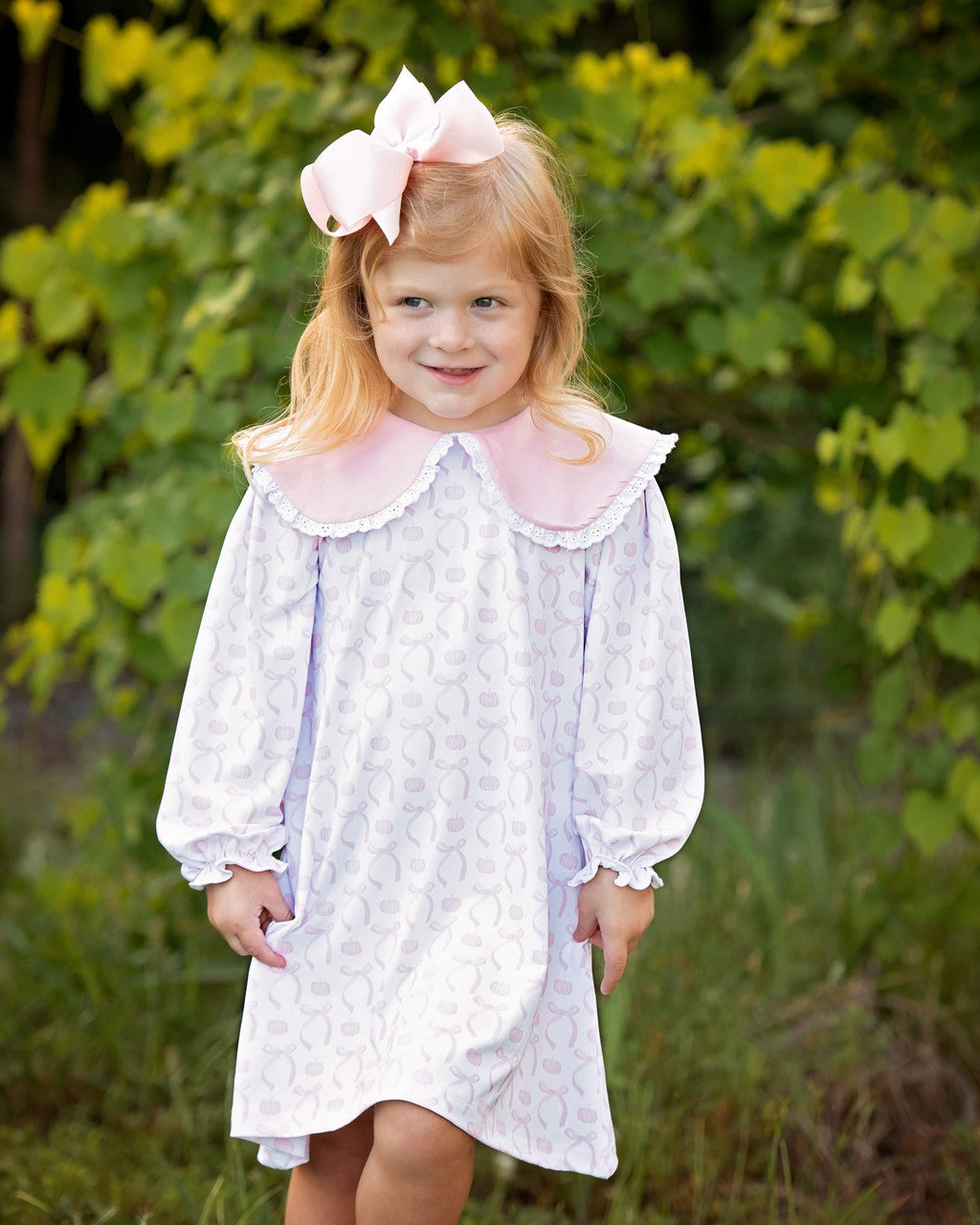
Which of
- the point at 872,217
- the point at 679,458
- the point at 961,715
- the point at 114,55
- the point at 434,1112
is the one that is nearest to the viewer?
the point at 434,1112

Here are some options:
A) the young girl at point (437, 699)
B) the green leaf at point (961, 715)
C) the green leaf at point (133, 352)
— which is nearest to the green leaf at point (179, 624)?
the green leaf at point (133, 352)

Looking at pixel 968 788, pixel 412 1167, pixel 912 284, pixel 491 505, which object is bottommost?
pixel 412 1167

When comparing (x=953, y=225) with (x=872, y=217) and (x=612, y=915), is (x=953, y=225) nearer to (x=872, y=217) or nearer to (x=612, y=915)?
(x=872, y=217)

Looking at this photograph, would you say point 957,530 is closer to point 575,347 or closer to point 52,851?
point 575,347

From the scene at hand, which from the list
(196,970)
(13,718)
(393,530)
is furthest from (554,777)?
(13,718)

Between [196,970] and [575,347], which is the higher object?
[575,347]

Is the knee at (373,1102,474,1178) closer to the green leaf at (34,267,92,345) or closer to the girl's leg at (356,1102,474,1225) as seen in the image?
the girl's leg at (356,1102,474,1225)

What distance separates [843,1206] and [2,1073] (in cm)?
139

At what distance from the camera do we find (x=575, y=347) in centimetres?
160

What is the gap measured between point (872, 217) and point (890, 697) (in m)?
0.84

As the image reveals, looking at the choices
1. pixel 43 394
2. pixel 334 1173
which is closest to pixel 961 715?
pixel 334 1173

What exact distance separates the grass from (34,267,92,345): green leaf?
3.18ft

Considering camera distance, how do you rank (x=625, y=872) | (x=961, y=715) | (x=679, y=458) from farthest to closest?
(x=679, y=458) → (x=961, y=715) → (x=625, y=872)

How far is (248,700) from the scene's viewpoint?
156 cm
